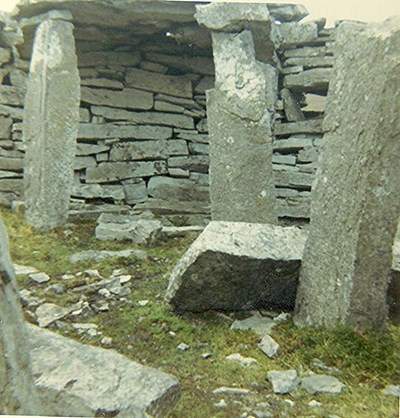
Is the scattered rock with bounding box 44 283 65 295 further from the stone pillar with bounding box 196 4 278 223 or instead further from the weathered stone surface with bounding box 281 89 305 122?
the weathered stone surface with bounding box 281 89 305 122

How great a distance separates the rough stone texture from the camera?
4484 millimetres

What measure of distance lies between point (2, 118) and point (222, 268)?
12.4ft

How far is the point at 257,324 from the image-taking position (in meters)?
3.22

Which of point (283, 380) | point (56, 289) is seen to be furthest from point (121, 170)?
point (283, 380)

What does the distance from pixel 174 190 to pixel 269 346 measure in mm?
3885

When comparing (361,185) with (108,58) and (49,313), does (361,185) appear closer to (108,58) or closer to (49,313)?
(49,313)

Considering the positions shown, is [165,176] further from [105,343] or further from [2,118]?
[105,343]

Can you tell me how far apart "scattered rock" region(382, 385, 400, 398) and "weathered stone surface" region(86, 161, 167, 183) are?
451cm

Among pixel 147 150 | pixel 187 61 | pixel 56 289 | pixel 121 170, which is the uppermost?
pixel 187 61

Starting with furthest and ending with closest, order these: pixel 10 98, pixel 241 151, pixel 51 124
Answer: pixel 10 98
pixel 51 124
pixel 241 151

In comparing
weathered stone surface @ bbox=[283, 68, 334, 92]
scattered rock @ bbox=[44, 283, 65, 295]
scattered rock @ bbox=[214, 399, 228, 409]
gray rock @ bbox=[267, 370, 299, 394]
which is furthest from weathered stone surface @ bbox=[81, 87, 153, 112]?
scattered rock @ bbox=[214, 399, 228, 409]

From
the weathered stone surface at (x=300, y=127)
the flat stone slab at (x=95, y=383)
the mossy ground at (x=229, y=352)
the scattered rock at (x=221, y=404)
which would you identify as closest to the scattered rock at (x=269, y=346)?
the mossy ground at (x=229, y=352)

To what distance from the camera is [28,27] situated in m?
5.48

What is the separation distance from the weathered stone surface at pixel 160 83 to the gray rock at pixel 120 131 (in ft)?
1.45
